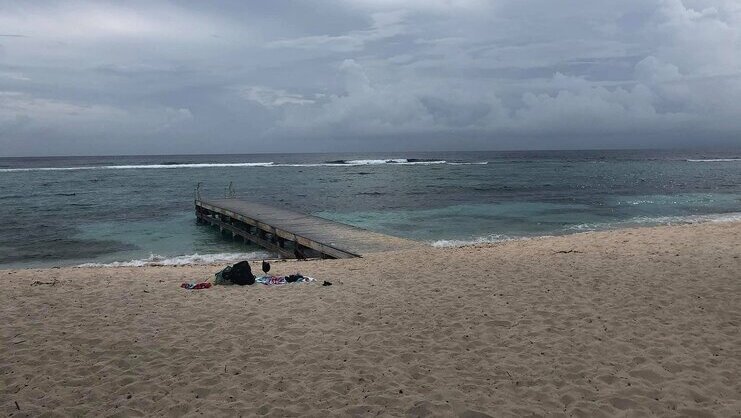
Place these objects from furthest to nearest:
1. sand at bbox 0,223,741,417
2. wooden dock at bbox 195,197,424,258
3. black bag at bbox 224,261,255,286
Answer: wooden dock at bbox 195,197,424,258, black bag at bbox 224,261,255,286, sand at bbox 0,223,741,417

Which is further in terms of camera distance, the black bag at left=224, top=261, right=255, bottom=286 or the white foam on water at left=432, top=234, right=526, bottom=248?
the white foam on water at left=432, top=234, right=526, bottom=248

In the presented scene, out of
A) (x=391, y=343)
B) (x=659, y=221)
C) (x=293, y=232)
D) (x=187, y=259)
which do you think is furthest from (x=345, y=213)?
(x=391, y=343)

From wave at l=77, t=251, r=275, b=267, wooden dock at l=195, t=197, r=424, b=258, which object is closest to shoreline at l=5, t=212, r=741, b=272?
wave at l=77, t=251, r=275, b=267

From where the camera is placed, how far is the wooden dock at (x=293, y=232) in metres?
14.8

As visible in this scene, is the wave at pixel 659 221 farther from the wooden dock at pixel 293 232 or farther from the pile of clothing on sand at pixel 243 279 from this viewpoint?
the pile of clothing on sand at pixel 243 279

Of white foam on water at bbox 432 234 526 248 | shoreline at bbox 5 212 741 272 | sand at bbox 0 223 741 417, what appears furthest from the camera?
white foam on water at bbox 432 234 526 248

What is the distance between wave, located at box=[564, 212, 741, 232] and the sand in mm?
10858

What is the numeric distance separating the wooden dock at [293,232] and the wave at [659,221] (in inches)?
389

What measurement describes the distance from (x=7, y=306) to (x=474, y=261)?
30.4 feet

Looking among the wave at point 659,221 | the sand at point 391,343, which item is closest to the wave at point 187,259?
the sand at point 391,343

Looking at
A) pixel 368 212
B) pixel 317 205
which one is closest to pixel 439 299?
pixel 368 212

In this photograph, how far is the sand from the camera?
16.1 feet

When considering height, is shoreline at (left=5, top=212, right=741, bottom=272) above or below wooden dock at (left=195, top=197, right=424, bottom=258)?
below

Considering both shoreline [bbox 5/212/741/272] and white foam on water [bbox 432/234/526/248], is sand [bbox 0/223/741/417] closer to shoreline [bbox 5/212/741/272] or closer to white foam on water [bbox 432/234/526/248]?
shoreline [bbox 5/212/741/272]
